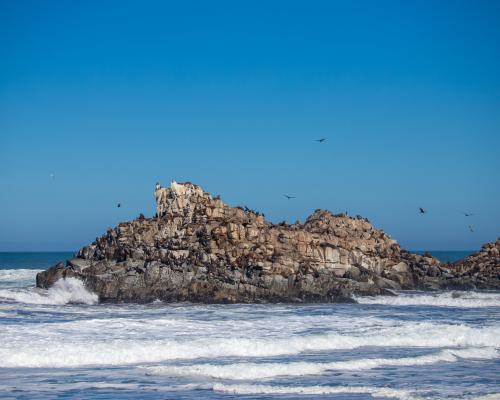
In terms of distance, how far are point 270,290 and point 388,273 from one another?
11.2 metres

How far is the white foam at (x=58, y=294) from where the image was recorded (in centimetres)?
4094

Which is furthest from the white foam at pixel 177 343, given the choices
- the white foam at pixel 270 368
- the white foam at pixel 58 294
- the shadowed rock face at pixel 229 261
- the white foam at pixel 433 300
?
the white foam at pixel 433 300

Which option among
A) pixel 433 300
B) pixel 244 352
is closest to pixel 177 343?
pixel 244 352

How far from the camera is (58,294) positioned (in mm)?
41688

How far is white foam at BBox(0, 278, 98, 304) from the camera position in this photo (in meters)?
40.9

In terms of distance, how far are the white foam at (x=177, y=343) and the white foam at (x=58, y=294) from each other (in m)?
10.9

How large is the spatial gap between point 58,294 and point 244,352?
1890cm

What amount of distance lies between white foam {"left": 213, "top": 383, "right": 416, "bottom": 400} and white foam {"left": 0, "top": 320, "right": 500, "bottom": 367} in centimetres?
504

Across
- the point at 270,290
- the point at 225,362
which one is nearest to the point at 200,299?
the point at 270,290

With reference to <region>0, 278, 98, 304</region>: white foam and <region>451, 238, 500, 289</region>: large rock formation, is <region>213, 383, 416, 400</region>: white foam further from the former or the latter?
<region>451, 238, 500, 289</region>: large rock formation

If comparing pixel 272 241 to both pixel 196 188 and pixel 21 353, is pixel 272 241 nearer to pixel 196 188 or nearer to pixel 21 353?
pixel 196 188

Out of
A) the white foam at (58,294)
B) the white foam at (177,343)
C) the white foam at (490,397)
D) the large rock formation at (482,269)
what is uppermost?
the large rock formation at (482,269)

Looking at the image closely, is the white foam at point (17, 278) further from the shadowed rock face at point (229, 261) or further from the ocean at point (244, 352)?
the ocean at point (244, 352)

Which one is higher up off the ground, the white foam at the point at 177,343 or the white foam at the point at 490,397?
the white foam at the point at 177,343
